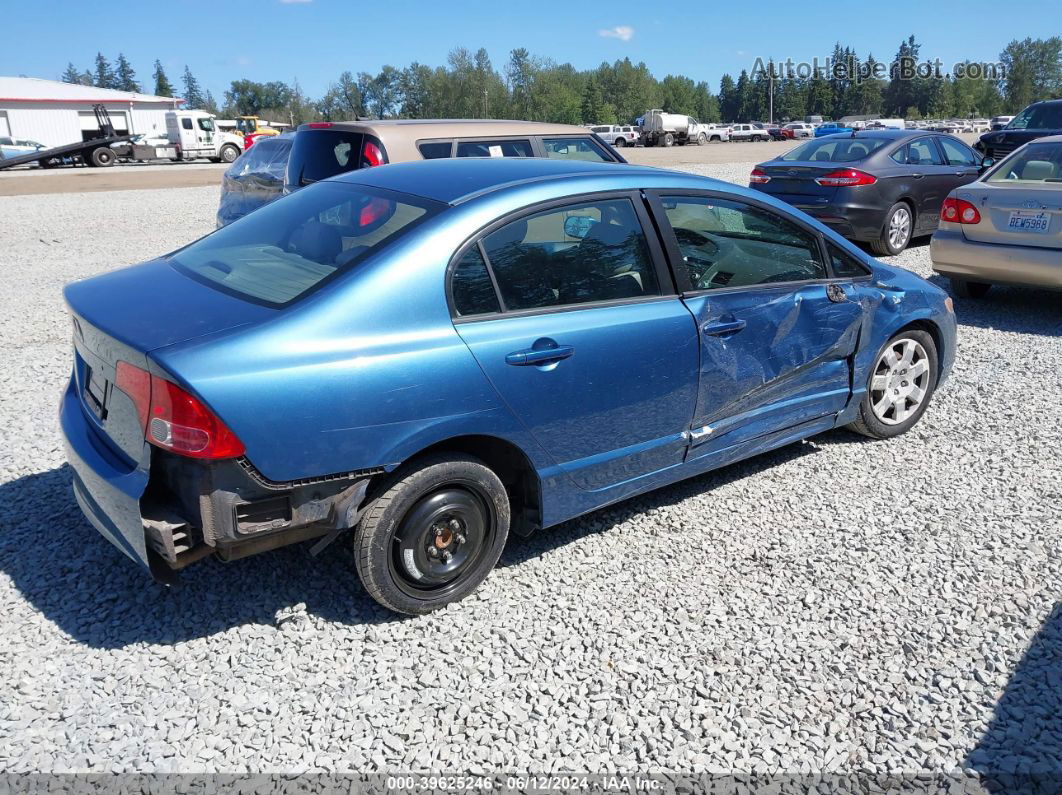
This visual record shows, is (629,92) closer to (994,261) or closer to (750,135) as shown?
(750,135)

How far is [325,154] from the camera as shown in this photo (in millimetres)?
7777

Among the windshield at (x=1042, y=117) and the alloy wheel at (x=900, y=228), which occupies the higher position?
the windshield at (x=1042, y=117)

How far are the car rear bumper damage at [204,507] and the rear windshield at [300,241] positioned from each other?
0.67 meters

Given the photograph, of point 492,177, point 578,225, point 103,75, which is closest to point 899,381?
point 578,225

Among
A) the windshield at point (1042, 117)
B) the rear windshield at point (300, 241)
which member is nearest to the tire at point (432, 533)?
the rear windshield at point (300, 241)

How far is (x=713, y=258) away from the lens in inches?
157

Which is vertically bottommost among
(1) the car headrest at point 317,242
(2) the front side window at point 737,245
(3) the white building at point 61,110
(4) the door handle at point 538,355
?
(4) the door handle at point 538,355

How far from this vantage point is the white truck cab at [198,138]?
39125 millimetres

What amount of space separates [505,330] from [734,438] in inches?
57.5

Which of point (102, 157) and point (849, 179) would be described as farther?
point (102, 157)

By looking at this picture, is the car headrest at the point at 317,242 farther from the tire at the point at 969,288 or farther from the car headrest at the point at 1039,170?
the tire at the point at 969,288

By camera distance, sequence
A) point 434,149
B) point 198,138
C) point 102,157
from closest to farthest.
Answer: point 434,149 < point 102,157 < point 198,138

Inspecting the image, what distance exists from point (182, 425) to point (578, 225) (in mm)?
1803

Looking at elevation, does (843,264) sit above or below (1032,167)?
below
